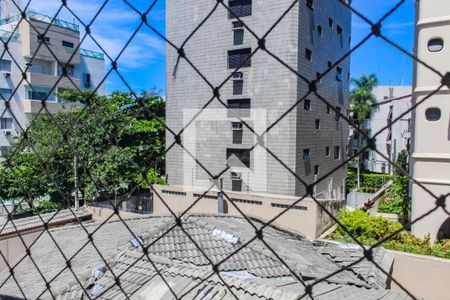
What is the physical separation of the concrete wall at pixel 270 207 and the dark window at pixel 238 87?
188 cm

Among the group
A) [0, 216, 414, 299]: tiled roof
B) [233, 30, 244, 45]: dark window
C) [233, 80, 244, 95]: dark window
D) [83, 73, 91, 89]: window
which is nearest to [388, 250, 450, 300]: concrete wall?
[0, 216, 414, 299]: tiled roof

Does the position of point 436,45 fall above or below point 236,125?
above

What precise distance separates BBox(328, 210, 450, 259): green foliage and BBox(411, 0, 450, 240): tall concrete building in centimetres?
28

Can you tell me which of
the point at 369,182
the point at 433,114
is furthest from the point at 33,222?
the point at 369,182

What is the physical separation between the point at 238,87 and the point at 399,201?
3732 mm

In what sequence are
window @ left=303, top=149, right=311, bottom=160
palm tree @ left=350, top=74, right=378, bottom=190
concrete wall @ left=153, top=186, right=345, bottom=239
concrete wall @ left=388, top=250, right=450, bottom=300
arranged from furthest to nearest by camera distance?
1. palm tree @ left=350, top=74, right=378, bottom=190
2. window @ left=303, top=149, right=311, bottom=160
3. concrete wall @ left=153, top=186, right=345, bottom=239
4. concrete wall @ left=388, top=250, right=450, bottom=300

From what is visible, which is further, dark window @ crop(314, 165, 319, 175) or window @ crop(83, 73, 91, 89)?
window @ crop(83, 73, 91, 89)

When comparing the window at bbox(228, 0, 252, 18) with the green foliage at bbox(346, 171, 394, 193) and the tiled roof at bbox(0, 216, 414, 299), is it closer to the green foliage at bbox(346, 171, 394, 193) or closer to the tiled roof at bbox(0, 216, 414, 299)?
the tiled roof at bbox(0, 216, 414, 299)

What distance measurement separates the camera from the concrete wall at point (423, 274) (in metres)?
4.18

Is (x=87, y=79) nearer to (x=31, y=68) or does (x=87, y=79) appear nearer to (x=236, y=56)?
(x=31, y=68)

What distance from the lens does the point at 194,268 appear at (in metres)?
2.84

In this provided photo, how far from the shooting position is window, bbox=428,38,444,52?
198 inches

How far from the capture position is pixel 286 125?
6.42 m

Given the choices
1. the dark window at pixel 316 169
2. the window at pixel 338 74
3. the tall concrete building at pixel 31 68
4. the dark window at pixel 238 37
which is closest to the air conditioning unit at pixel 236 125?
the dark window at pixel 238 37
